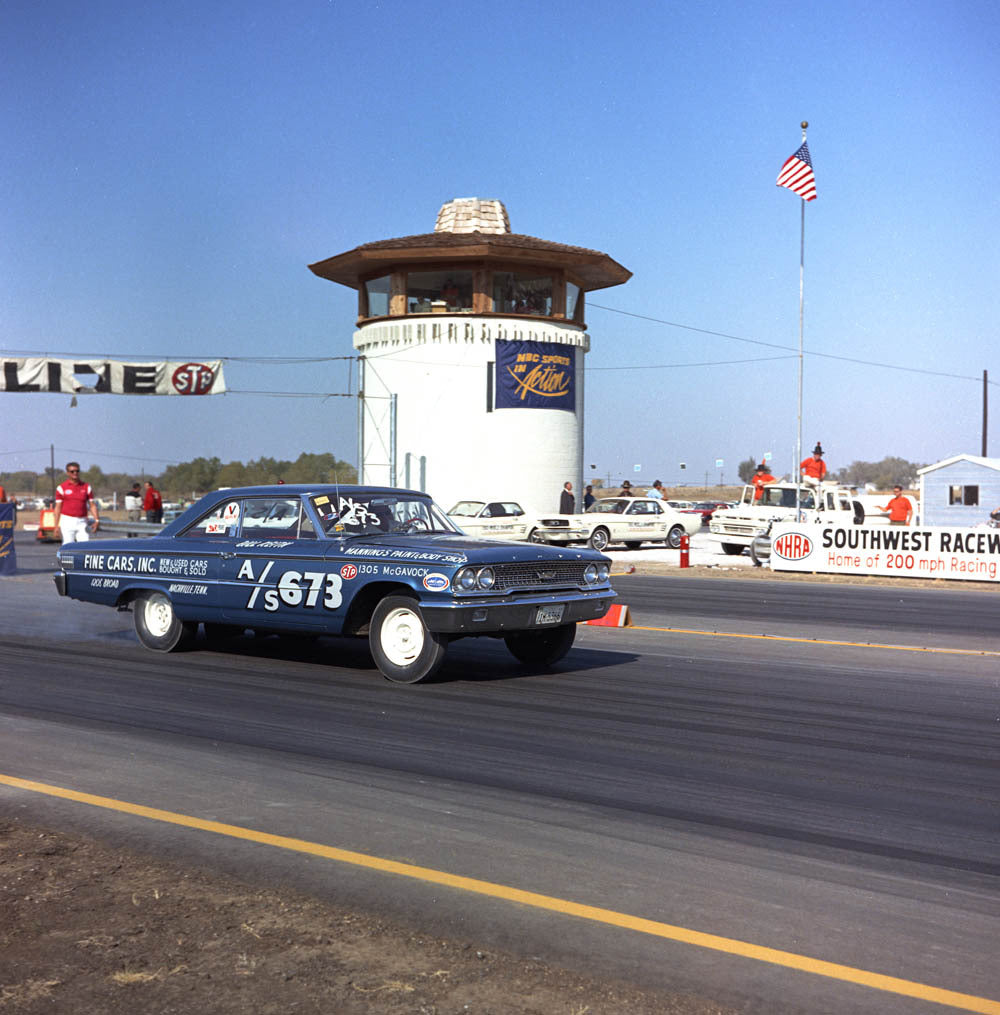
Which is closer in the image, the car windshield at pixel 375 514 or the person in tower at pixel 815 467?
the car windshield at pixel 375 514

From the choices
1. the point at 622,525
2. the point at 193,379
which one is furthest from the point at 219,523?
the point at 193,379

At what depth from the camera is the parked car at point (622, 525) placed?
97.8ft

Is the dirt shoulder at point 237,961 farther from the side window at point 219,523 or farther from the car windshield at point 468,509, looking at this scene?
the car windshield at point 468,509

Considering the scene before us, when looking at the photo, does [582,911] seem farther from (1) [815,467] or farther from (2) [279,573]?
(1) [815,467]

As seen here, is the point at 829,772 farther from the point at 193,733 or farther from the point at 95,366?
the point at 95,366

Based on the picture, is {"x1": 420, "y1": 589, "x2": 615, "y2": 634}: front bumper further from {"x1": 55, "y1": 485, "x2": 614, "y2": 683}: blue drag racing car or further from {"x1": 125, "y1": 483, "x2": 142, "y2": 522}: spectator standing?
{"x1": 125, "y1": 483, "x2": 142, "y2": 522}: spectator standing

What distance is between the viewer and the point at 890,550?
2406 cm

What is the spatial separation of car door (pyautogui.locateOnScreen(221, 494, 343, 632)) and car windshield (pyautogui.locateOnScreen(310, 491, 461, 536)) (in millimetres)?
170

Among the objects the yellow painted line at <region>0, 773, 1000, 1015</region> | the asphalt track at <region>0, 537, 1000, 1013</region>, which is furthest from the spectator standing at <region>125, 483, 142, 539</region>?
the yellow painted line at <region>0, 773, 1000, 1015</region>

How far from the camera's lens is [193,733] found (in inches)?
289

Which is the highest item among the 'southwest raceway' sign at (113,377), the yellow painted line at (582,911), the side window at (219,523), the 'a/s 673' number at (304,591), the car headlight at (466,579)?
the 'southwest raceway' sign at (113,377)

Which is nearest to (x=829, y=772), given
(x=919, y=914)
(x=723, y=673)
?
(x=919, y=914)

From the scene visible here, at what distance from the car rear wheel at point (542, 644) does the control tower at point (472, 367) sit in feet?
92.7

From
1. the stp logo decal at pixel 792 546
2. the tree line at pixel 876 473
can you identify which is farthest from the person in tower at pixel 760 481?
the tree line at pixel 876 473
